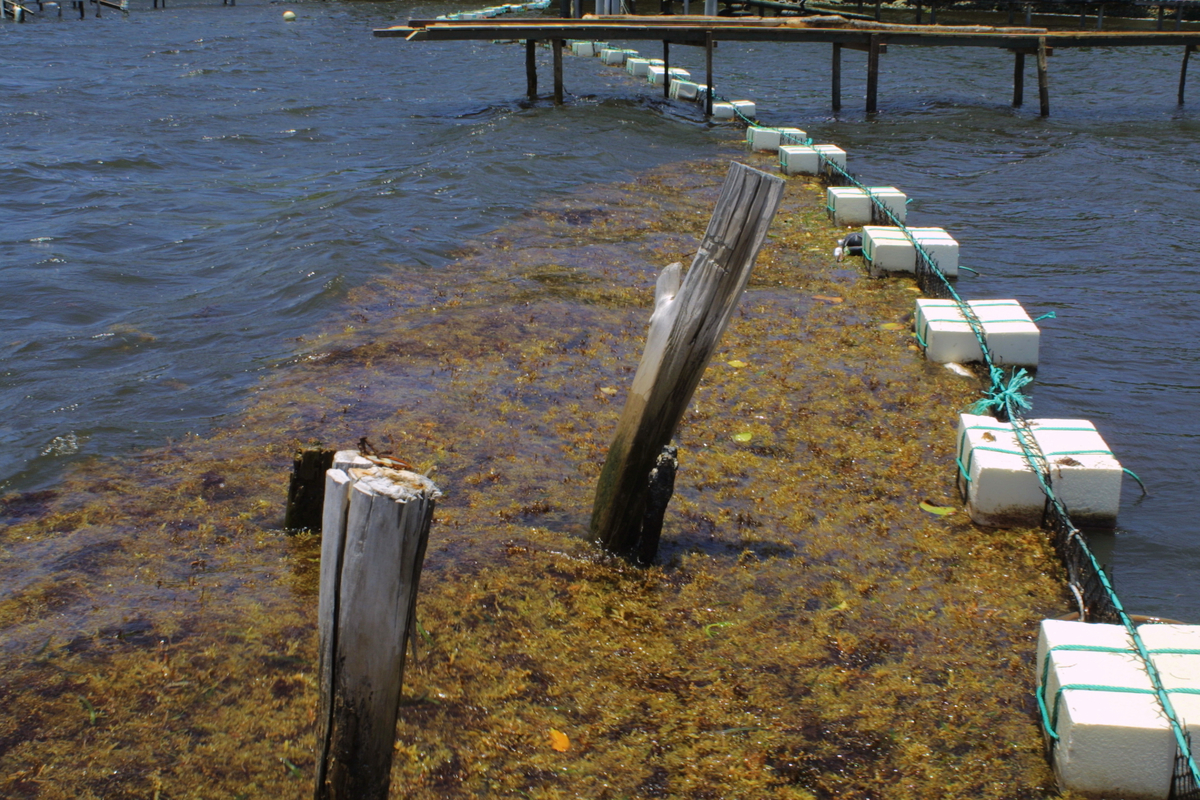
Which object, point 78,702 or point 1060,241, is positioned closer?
point 78,702

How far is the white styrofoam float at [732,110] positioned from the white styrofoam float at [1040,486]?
54.6 feet

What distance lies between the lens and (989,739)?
4496 millimetres

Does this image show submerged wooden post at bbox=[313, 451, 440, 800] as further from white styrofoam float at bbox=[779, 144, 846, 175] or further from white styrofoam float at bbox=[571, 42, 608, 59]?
white styrofoam float at bbox=[571, 42, 608, 59]

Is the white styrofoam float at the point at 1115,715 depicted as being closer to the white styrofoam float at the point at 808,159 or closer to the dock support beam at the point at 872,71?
the white styrofoam float at the point at 808,159

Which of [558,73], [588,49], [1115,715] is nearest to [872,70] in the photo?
[558,73]

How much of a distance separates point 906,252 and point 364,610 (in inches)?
360

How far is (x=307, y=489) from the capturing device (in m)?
5.73

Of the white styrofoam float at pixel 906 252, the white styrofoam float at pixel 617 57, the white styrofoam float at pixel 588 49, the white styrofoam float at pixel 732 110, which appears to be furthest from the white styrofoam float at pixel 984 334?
the white styrofoam float at pixel 588 49

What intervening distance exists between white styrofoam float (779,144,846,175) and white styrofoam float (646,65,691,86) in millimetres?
9867

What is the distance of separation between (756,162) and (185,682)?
15031 mm

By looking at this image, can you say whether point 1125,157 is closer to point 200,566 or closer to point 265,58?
point 200,566

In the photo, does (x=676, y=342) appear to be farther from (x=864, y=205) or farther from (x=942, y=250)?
(x=864, y=205)

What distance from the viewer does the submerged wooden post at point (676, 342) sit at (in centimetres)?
504

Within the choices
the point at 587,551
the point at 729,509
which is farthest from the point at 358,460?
the point at 729,509
